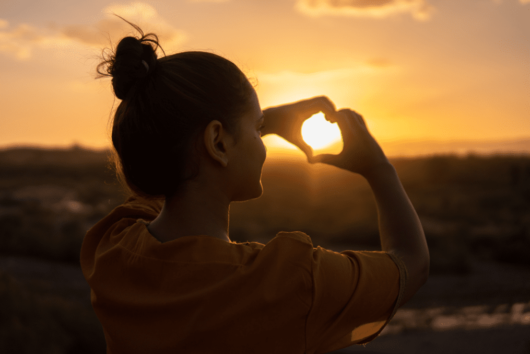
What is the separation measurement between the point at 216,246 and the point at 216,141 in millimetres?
261

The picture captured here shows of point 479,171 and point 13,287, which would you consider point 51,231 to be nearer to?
point 13,287

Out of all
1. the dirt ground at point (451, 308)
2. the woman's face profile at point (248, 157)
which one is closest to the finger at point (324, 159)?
the woman's face profile at point (248, 157)

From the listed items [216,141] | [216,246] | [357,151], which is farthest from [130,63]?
[357,151]

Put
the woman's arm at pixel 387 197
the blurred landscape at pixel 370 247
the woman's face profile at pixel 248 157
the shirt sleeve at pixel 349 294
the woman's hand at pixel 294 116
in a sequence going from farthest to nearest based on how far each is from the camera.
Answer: the blurred landscape at pixel 370 247
the woman's hand at pixel 294 116
the woman's face profile at pixel 248 157
the woman's arm at pixel 387 197
the shirt sleeve at pixel 349 294

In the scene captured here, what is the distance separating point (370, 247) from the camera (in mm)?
13570

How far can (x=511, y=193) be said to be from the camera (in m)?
26.0

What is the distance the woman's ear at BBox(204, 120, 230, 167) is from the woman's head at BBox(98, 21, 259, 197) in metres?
0.02

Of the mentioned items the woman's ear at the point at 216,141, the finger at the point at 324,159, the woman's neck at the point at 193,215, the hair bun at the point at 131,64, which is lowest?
the woman's neck at the point at 193,215

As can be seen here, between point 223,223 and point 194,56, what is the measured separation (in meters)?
0.44

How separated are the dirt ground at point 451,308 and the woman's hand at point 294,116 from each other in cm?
392

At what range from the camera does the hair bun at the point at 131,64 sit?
3.69 ft

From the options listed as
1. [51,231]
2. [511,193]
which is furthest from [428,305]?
[511,193]

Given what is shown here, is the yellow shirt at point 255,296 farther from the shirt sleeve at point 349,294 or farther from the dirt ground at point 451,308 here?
the dirt ground at point 451,308

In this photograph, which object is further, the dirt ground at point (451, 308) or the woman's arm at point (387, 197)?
the dirt ground at point (451, 308)
